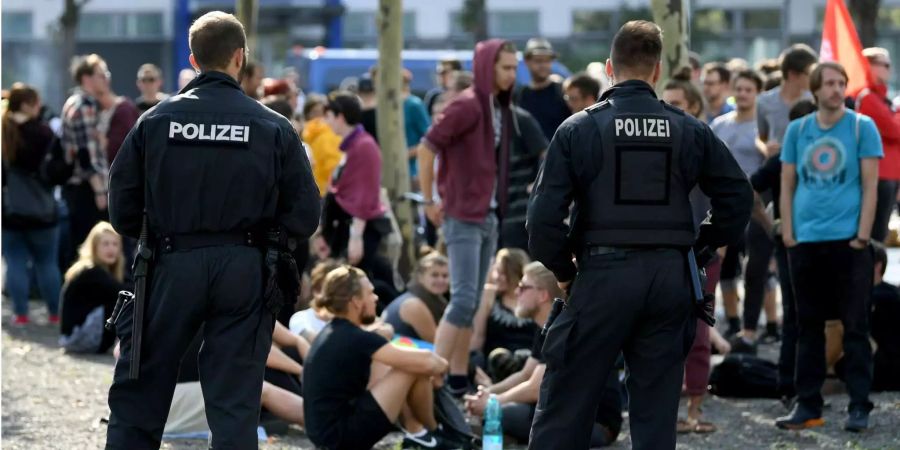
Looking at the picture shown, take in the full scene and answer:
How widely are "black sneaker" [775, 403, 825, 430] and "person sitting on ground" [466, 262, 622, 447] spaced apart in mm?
919

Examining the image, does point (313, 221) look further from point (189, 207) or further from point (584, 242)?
point (584, 242)

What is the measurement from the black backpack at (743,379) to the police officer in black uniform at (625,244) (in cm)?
421

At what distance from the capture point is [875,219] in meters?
9.12

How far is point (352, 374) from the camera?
8484 mm

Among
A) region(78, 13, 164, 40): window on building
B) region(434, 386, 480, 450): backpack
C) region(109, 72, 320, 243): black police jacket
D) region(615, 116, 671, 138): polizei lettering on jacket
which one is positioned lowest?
region(434, 386, 480, 450): backpack

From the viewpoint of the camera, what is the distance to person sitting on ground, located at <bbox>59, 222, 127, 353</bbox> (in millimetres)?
12577

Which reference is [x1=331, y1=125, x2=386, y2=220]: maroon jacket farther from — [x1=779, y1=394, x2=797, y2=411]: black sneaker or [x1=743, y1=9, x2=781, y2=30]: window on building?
[x1=743, y1=9, x2=781, y2=30]: window on building

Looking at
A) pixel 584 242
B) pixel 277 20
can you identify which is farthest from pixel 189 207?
pixel 277 20

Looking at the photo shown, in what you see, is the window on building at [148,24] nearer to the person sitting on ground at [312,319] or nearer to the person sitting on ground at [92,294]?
the person sitting on ground at [92,294]

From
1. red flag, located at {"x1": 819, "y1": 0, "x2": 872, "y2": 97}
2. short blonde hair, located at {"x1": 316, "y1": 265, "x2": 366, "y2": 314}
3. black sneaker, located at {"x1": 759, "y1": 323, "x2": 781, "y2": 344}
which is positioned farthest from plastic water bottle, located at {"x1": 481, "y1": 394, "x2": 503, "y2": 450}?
black sneaker, located at {"x1": 759, "y1": 323, "x2": 781, "y2": 344}

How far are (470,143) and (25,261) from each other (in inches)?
229

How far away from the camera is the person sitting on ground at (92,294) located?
12.6 meters

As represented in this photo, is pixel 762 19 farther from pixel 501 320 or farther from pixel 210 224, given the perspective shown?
pixel 210 224

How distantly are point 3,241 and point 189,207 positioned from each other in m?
9.06
